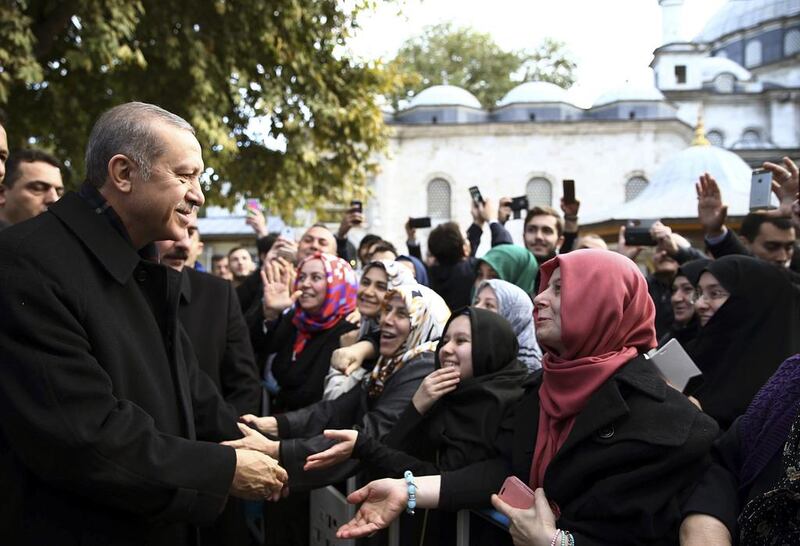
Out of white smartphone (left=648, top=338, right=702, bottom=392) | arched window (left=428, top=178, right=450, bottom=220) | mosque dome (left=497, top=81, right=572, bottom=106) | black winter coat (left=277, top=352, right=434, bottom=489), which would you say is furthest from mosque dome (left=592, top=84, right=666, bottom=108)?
white smartphone (left=648, top=338, right=702, bottom=392)

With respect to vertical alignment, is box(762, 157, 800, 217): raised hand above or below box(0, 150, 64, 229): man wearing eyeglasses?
below

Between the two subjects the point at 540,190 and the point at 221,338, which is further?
the point at 540,190

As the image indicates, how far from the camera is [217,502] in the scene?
247cm

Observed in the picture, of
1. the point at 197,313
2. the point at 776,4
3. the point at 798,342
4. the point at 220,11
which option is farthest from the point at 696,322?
the point at 776,4

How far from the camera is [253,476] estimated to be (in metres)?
2.66

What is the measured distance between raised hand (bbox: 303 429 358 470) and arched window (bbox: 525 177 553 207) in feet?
136

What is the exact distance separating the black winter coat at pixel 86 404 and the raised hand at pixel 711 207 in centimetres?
389

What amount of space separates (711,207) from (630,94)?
41751mm

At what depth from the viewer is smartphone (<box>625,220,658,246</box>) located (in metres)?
6.03

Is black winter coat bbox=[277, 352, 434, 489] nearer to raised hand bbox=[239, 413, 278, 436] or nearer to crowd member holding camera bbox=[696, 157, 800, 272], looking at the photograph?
raised hand bbox=[239, 413, 278, 436]

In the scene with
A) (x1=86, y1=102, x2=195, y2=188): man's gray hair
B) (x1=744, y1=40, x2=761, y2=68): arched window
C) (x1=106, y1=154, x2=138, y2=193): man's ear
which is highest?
(x1=744, y1=40, x2=761, y2=68): arched window

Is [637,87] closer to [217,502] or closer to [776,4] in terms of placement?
[776,4]

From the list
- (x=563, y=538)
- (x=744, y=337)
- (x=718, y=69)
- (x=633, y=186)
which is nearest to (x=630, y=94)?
(x=633, y=186)

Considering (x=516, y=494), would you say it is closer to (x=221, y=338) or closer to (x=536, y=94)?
(x=221, y=338)
